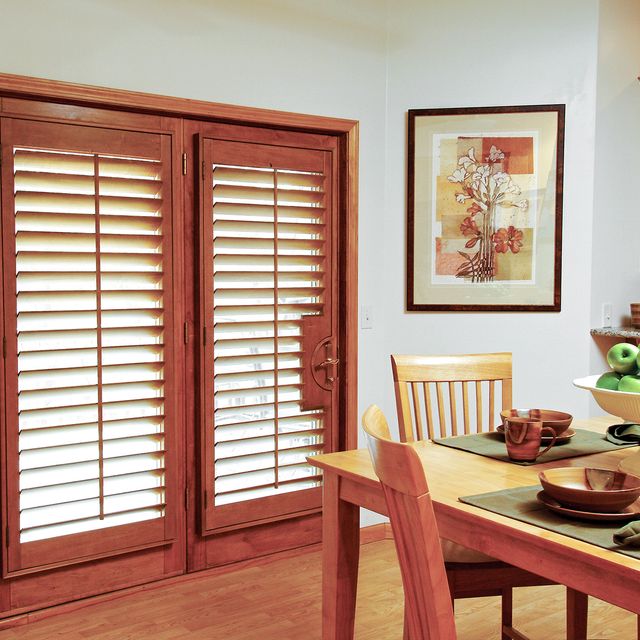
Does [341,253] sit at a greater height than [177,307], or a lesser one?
greater

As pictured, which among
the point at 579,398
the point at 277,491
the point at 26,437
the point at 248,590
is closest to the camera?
the point at 26,437

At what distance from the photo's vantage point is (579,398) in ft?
13.0

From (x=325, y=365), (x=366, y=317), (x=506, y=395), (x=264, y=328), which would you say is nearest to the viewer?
(x=506, y=395)

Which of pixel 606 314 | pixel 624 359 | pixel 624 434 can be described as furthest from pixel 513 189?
pixel 624 359

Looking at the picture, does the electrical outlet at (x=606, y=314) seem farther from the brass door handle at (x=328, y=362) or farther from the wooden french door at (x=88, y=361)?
the wooden french door at (x=88, y=361)

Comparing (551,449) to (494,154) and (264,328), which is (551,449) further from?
(494,154)

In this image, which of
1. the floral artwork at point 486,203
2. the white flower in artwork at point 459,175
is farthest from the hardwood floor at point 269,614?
the white flower in artwork at point 459,175

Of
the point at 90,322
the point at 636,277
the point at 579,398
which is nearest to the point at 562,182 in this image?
the point at 636,277

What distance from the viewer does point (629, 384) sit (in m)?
1.90

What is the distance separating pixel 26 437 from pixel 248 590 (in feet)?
3.63

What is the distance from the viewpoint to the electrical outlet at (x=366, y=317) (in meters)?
3.89

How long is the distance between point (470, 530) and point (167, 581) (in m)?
2.06

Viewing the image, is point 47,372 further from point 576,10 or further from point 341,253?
point 576,10

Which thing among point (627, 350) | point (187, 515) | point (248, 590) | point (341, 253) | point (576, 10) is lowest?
point (248, 590)
